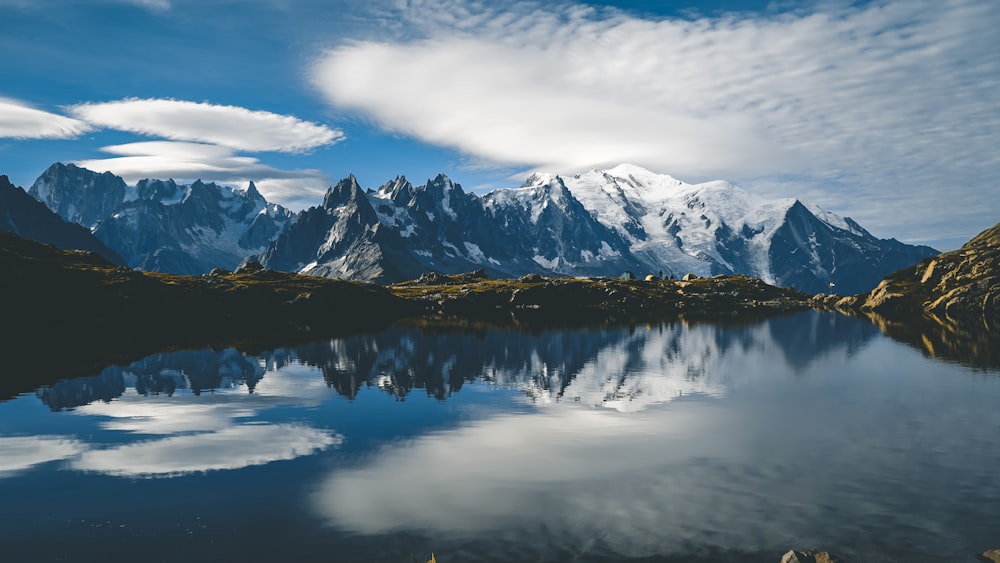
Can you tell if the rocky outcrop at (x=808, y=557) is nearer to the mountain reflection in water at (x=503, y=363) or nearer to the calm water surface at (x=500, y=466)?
the calm water surface at (x=500, y=466)

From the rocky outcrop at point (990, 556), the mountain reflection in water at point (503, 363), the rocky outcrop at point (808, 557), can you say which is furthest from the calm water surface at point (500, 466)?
the rocky outcrop at point (808, 557)

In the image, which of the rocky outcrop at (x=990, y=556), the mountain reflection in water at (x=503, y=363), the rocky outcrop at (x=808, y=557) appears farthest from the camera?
the mountain reflection in water at (x=503, y=363)

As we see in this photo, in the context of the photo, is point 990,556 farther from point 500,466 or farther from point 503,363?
point 503,363

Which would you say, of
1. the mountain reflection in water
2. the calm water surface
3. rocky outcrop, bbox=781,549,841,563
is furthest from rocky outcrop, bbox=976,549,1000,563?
the mountain reflection in water

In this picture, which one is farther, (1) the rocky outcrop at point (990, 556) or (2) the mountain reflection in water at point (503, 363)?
(2) the mountain reflection in water at point (503, 363)

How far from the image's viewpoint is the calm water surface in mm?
31391

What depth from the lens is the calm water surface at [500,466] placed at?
3139 centimetres

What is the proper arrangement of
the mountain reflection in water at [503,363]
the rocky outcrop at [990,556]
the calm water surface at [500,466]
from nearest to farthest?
the rocky outcrop at [990,556] < the calm water surface at [500,466] < the mountain reflection in water at [503,363]

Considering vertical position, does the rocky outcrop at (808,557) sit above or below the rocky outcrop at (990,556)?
above

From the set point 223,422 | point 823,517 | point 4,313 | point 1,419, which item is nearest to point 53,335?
point 4,313

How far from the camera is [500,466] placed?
43969 mm

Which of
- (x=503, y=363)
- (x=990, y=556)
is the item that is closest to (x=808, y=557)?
(x=990, y=556)

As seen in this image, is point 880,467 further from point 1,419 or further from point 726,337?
point 726,337

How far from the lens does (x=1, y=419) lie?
58.4 m
